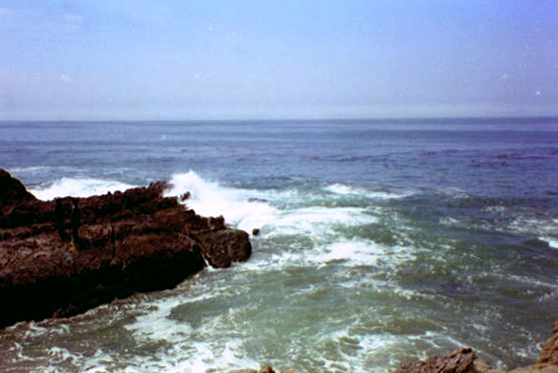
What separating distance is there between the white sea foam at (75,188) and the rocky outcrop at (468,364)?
58.0 feet

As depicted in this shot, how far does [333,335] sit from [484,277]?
4.86m

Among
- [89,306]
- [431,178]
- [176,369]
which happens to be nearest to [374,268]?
[176,369]

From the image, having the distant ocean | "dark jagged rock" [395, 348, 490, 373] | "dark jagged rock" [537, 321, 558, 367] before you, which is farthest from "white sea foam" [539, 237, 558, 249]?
"dark jagged rock" [395, 348, 490, 373]

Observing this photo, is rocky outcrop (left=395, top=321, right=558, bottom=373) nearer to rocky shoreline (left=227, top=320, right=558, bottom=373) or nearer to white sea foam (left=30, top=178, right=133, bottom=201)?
rocky shoreline (left=227, top=320, right=558, bottom=373)

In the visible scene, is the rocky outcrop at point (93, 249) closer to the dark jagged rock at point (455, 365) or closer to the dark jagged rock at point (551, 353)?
the dark jagged rock at point (455, 365)

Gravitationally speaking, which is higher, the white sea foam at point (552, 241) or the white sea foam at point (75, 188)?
the white sea foam at point (75, 188)

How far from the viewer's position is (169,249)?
991cm

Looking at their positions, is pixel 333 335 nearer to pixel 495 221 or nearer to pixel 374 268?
pixel 374 268

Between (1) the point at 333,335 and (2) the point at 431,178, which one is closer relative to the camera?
(1) the point at 333,335

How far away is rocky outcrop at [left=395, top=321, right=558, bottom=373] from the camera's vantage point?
185 inches

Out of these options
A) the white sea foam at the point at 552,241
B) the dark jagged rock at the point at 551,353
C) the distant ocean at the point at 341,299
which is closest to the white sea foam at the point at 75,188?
the distant ocean at the point at 341,299

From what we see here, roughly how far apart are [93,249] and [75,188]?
1317cm

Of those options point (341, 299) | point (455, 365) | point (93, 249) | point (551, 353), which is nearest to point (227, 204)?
point (93, 249)

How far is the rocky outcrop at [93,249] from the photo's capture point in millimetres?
8141
